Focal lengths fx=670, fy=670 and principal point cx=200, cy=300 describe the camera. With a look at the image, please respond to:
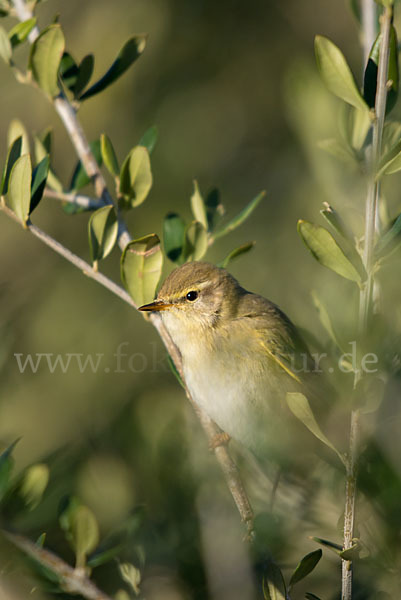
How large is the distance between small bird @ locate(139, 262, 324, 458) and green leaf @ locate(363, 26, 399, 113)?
3.46 feet

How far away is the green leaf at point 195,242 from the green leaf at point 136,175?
25 centimetres

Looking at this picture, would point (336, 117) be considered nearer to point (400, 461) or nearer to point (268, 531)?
point (400, 461)

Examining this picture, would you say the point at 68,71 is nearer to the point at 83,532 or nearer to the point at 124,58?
the point at 124,58

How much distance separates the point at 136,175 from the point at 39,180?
34 cm

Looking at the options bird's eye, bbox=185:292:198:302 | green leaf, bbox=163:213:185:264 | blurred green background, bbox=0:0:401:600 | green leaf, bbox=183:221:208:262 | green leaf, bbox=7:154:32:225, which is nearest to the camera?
green leaf, bbox=7:154:32:225

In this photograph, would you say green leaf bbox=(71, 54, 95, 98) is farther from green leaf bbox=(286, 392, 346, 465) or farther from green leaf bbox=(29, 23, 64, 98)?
green leaf bbox=(286, 392, 346, 465)

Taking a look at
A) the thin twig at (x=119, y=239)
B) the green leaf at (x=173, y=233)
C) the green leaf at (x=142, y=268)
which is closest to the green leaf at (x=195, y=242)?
the green leaf at (x=173, y=233)

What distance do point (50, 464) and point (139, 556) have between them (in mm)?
387

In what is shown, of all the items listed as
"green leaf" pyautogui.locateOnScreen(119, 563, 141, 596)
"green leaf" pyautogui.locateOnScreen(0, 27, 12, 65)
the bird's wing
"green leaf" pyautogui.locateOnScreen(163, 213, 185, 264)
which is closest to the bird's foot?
the bird's wing

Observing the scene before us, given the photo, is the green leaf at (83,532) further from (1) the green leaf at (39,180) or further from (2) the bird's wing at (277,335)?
(2) the bird's wing at (277,335)

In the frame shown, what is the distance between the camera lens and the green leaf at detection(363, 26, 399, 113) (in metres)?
1.49

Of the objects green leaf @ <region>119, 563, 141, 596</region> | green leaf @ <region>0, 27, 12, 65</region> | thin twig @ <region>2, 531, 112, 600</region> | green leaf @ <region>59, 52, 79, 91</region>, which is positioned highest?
green leaf @ <region>0, 27, 12, 65</region>

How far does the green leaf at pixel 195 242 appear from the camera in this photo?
2.35 metres

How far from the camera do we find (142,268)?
2.06m
